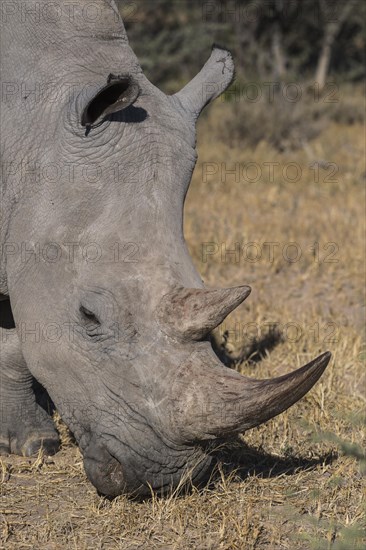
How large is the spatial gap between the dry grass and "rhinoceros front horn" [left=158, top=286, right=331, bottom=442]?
47cm

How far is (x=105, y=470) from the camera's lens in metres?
4.46

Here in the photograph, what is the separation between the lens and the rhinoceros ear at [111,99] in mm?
4457

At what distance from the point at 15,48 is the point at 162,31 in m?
9.65

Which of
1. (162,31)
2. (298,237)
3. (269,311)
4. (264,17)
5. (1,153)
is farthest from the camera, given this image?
(264,17)

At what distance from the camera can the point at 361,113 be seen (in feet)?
46.1

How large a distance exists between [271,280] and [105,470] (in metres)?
3.97

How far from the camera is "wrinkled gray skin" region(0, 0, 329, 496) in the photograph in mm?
4215

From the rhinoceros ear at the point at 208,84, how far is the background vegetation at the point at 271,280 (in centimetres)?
173

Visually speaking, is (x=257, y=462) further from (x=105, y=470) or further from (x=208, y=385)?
(x=208, y=385)

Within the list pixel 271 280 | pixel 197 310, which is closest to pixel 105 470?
pixel 197 310

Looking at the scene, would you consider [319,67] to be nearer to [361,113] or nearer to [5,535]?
[361,113]

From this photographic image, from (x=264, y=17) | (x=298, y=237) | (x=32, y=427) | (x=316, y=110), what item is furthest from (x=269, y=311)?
(x=264, y=17)

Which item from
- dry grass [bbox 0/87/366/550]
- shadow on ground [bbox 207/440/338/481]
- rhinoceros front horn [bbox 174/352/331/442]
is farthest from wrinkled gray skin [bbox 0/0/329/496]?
shadow on ground [bbox 207/440/338/481]

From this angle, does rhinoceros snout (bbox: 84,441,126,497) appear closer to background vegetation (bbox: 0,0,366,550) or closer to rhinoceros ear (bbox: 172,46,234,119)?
background vegetation (bbox: 0,0,366,550)
